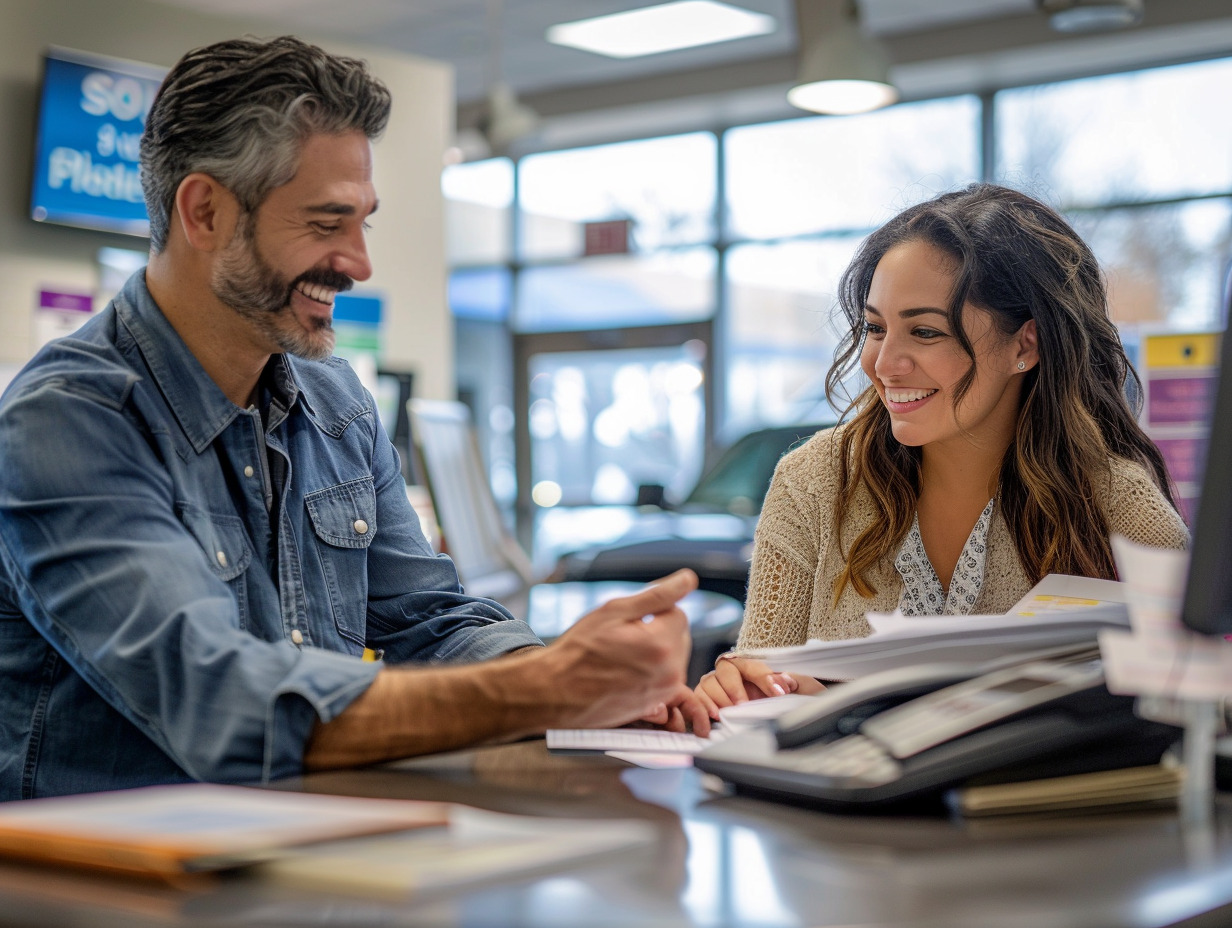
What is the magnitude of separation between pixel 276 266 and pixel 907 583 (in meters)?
0.99

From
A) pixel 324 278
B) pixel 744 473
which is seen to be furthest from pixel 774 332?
pixel 324 278

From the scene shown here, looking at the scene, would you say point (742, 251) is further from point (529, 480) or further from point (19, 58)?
point (19, 58)

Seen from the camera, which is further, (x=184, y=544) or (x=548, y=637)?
(x=548, y=637)

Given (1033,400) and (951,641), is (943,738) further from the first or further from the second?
(1033,400)

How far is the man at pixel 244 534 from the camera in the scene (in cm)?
109

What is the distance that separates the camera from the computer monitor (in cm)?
80

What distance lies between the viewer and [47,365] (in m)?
1.30

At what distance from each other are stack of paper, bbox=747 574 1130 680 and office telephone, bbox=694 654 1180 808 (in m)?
0.03

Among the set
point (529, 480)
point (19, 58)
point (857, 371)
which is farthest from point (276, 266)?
point (529, 480)

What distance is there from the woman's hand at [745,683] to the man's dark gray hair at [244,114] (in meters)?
0.77

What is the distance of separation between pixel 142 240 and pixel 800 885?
15.2ft

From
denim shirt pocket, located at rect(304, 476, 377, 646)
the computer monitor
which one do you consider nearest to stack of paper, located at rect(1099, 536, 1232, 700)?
the computer monitor

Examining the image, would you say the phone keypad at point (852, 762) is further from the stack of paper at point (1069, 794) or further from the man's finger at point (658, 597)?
the man's finger at point (658, 597)

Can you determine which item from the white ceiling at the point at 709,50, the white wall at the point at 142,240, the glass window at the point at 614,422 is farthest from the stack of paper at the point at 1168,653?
the glass window at the point at 614,422
